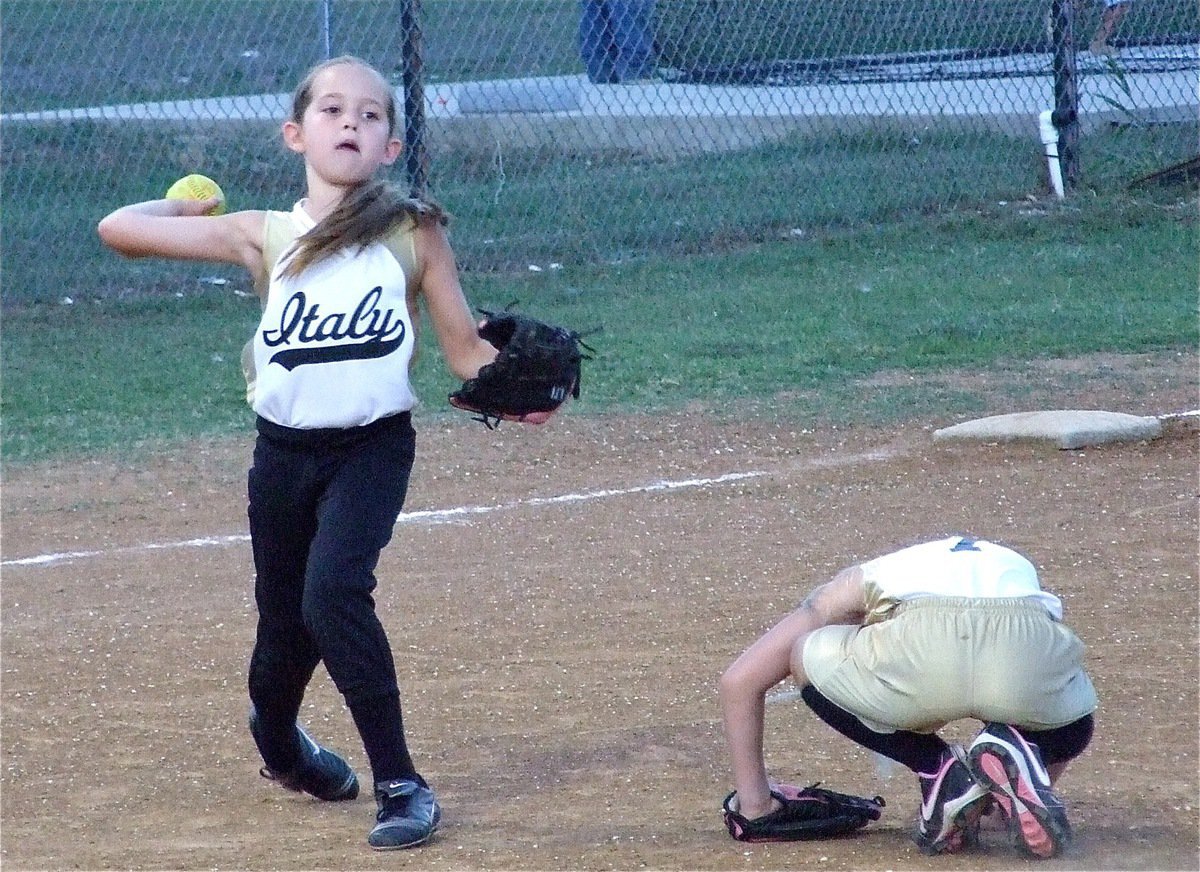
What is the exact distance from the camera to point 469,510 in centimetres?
655

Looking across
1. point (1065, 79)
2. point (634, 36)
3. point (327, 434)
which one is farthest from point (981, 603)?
point (634, 36)

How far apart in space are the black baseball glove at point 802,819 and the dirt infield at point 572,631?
0.14 ft

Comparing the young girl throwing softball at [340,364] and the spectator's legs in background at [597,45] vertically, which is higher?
the spectator's legs in background at [597,45]

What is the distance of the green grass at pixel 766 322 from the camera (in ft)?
26.7

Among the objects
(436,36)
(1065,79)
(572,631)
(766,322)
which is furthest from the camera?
(436,36)

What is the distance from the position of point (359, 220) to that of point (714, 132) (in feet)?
34.6

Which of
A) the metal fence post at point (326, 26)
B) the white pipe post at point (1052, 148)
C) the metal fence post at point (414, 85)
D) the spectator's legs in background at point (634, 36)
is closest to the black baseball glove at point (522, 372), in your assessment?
the metal fence post at point (414, 85)

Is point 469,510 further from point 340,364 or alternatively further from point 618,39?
point 618,39

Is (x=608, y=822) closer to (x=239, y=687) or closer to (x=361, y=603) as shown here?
(x=361, y=603)

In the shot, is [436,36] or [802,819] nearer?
[802,819]

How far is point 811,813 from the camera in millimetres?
3553

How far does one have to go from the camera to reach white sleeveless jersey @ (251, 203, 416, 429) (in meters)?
3.66

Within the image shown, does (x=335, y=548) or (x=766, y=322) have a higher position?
(x=766, y=322)

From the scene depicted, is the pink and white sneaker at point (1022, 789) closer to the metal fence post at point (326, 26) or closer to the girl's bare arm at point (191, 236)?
the girl's bare arm at point (191, 236)
